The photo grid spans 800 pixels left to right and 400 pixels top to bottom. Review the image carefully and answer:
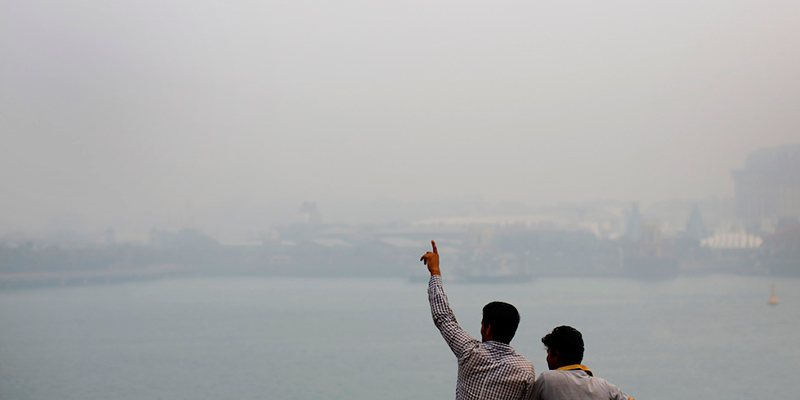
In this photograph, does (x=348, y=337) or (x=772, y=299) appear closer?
(x=348, y=337)

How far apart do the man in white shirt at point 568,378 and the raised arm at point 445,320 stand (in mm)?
151

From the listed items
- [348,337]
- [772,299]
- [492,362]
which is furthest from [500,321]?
[772,299]

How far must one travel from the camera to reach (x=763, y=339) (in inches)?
759

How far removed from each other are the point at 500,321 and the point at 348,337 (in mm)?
17237

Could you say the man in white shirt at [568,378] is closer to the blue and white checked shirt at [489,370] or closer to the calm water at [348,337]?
the blue and white checked shirt at [489,370]

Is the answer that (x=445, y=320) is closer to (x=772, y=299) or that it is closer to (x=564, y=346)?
(x=564, y=346)

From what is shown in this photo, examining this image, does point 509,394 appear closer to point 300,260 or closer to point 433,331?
point 300,260

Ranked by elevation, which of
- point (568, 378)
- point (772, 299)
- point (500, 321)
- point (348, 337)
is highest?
point (500, 321)

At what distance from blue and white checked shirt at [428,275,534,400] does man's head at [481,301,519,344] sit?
16 millimetres

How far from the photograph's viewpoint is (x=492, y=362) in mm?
1354

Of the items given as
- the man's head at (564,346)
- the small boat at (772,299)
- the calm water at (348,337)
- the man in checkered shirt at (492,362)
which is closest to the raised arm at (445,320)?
the man in checkered shirt at (492,362)

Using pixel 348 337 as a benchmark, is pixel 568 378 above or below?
above

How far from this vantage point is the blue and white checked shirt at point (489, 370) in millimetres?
1340

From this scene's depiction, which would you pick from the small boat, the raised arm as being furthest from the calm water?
the raised arm
